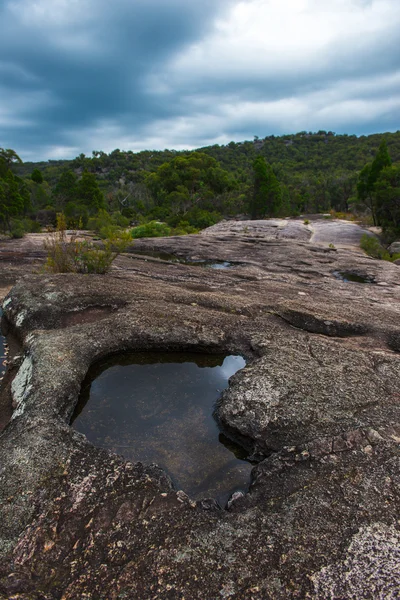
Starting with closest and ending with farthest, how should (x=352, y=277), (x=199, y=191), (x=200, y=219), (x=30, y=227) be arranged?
(x=352, y=277) < (x=30, y=227) < (x=200, y=219) < (x=199, y=191)

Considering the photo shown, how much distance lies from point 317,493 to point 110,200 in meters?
68.6

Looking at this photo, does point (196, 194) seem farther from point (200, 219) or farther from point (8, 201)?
point (8, 201)

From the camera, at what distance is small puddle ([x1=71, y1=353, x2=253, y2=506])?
422 cm

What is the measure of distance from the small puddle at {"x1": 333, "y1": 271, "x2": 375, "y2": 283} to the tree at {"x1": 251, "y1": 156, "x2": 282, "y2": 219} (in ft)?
110

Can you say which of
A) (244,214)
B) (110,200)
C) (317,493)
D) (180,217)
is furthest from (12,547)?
(110,200)

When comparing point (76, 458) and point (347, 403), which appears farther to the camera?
point (347, 403)

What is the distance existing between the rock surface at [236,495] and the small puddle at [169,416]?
26cm

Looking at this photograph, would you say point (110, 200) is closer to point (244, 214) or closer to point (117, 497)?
point (244, 214)

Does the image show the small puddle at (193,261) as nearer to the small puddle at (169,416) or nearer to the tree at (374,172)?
the small puddle at (169,416)

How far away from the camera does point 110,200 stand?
218 ft

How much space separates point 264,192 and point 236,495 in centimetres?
4681

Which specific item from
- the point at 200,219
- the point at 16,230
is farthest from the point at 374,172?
the point at 16,230

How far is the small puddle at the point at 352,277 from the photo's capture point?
14633 millimetres

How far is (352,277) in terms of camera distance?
50.5 feet
